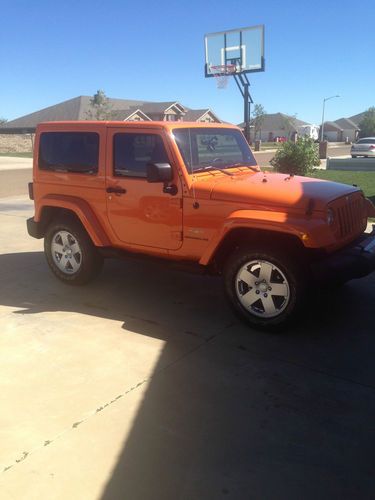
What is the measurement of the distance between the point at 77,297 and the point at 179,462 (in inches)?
115

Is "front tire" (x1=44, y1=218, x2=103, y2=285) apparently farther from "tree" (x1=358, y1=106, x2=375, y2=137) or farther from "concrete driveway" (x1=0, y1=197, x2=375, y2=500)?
"tree" (x1=358, y1=106, x2=375, y2=137)

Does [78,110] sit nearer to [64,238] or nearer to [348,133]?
[64,238]

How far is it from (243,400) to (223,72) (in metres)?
27.7

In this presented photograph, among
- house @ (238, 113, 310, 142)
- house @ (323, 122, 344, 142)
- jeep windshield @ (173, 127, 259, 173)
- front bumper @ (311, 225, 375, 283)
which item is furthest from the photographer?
house @ (323, 122, 344, 142)

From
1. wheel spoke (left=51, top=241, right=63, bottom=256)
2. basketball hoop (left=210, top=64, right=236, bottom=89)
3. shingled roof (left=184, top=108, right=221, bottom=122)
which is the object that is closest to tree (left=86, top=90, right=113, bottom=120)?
shingled roof (left=184, top=108, right=221, bottom=122)

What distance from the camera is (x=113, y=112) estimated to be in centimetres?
6606

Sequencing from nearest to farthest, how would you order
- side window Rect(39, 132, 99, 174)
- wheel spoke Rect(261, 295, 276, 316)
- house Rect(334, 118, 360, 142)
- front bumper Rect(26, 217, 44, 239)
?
1. wheel spoke Rect(261, 295, 276, 316)
2. side window Rect(39, 132, 99, 174)
3. front bumper Rect(26, 217, 44, 239)
4. house Rect(334, 118, 360, 142)

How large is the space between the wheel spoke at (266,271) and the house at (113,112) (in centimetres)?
5994

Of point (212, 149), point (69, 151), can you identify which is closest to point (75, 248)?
point (69, 151)

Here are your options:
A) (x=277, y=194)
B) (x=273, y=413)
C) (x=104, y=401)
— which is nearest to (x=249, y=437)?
(x=273, y=413)

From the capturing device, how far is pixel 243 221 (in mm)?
3994

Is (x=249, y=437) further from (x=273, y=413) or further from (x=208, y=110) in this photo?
(x=208, y=110)

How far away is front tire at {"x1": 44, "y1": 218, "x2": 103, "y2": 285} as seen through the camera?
5281 mm

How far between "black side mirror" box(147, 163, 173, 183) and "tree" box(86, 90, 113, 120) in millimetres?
61955
